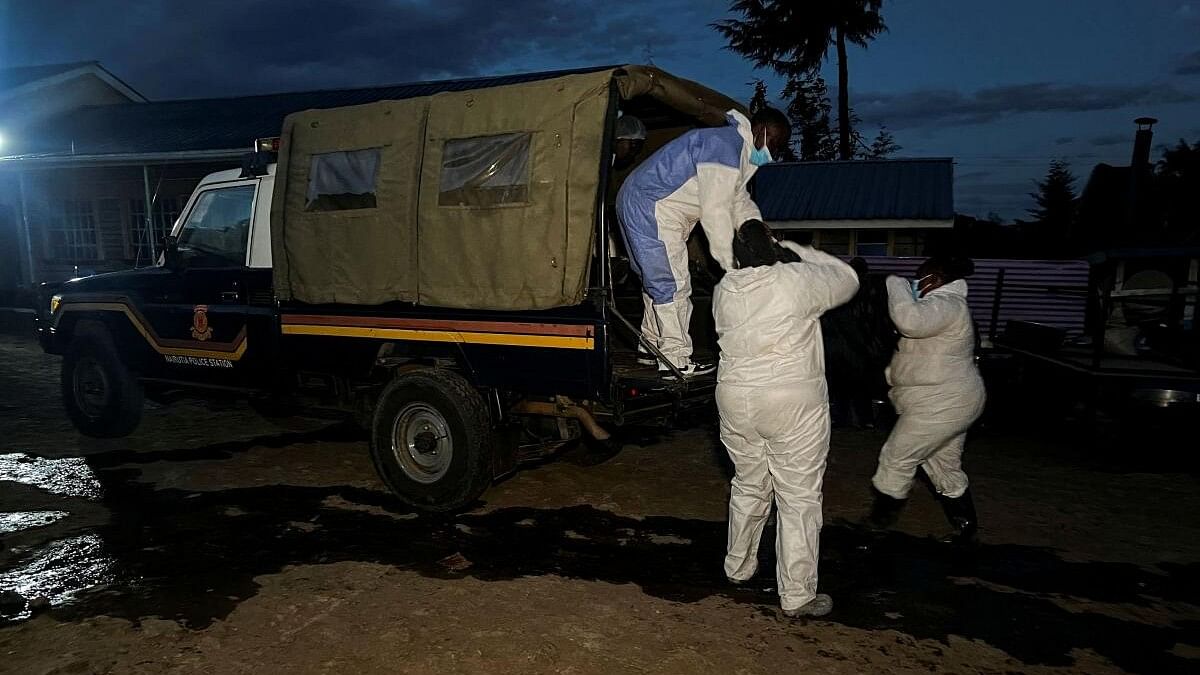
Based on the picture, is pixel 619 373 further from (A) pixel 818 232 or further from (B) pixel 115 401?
(A) pixel 818 232

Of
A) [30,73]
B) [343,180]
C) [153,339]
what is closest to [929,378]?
[343,180]

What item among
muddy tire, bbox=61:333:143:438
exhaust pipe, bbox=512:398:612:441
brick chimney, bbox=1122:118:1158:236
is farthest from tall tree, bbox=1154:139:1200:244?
muddy tire, bbox=61:333:143:438

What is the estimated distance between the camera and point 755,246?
3672 millimetres

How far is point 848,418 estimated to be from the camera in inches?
311

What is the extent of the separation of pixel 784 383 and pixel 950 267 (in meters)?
1.57

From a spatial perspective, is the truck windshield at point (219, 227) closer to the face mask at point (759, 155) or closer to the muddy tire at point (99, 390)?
the muddy tire at point (99, 390)

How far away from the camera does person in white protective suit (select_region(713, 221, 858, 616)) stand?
3633mm

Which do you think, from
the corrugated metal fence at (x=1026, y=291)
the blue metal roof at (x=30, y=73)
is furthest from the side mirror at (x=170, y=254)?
the blue metal roof at (x=30, y=73)

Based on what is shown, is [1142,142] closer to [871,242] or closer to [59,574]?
[871,242]

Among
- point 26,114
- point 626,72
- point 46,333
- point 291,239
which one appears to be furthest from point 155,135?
point 626,72

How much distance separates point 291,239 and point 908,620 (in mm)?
4776

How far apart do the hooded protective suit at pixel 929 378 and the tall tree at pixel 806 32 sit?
2174 centimetres

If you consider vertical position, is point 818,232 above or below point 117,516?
above

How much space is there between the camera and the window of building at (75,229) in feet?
63.0
